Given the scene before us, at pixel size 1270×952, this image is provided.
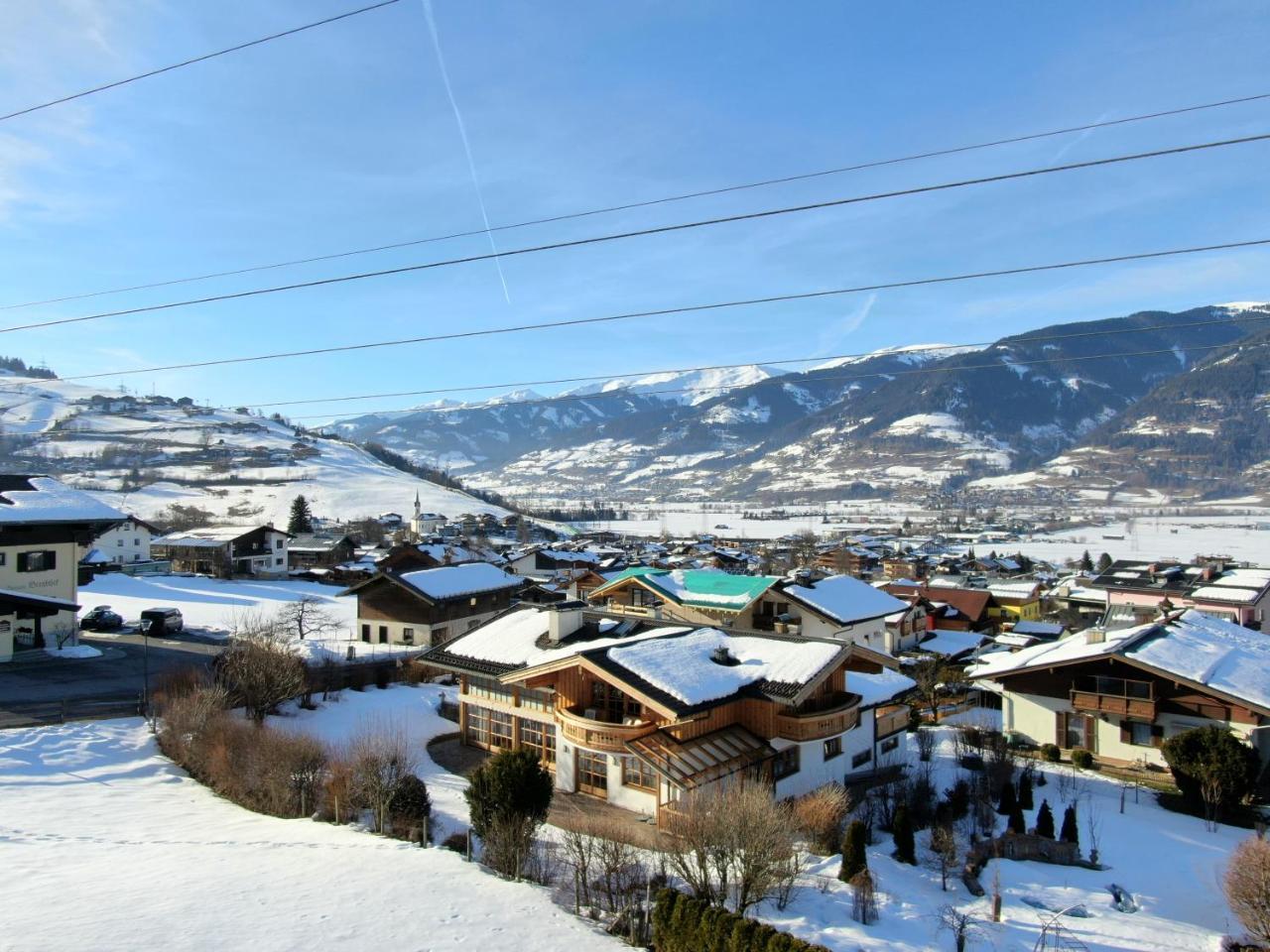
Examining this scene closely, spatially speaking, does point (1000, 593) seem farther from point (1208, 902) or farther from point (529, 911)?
point (529, 911)

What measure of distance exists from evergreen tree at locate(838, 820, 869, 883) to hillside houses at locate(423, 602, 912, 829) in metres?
3.06

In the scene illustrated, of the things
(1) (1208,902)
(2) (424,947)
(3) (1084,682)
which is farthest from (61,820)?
(3) (1084,682)

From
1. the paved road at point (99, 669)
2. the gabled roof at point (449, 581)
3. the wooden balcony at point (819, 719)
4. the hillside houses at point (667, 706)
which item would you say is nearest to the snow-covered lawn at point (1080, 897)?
the wooden balcony at point (819, 719)

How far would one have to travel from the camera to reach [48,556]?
31922mm

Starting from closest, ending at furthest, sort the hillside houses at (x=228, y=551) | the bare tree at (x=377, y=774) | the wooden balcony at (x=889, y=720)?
the bare tree at (x=377, y=774) → the wooden balcony at (x=889, y=720) → the hillside houses at (x=228, y=551)

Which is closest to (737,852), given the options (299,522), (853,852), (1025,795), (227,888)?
(853,852)

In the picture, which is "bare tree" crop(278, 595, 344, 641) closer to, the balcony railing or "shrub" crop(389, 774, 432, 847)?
"shrub" crop(389, 774, 432, 847)

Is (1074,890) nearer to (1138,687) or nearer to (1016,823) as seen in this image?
(1016,823)

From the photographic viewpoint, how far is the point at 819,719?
17.9 m

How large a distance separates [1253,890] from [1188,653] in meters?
15.8

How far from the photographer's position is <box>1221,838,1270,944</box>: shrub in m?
10.6

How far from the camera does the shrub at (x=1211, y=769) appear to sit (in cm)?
1844

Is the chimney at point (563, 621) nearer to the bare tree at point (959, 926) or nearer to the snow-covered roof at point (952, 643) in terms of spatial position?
the bare tree at point (959, 926)

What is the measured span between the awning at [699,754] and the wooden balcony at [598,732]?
0.43 m
